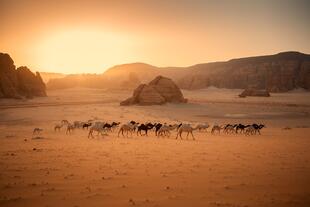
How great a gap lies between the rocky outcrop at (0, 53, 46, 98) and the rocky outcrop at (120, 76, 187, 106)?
28291mm

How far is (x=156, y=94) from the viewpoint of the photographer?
54219 millimetres

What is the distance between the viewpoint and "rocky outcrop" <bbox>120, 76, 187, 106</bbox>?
53472 millimetres

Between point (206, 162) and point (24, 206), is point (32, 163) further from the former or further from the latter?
point (206, 162)

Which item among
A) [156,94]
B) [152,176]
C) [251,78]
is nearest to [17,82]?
[156,94]

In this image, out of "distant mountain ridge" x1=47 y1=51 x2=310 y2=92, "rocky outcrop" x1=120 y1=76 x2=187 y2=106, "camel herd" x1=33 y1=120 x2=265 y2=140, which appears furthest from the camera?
"distant mountain ridge" x1=47 y1=51 x2=310 y2=92

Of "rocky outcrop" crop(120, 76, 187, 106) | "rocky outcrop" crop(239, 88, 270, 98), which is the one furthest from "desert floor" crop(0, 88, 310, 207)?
"rocky outcrop" crop(239, 88, 270, 98)

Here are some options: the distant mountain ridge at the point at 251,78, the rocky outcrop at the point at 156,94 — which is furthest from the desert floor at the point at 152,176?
the distant mountain ridge at the point at 251,78

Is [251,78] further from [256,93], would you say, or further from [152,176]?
[152,176]

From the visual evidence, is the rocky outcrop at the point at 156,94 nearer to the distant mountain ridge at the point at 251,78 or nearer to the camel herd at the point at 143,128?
the camel herd at the point at 143,128

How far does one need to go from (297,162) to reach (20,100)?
215 feet

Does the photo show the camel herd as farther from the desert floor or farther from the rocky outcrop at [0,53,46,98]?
the rocky outcrop at [0,53,46,98]

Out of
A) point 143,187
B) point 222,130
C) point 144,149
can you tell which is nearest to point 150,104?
point 222,130

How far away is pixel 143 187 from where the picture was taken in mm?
9195

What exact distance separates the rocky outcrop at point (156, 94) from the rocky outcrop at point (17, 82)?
1114 inches
